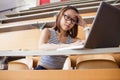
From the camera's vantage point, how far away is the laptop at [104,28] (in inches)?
43.1

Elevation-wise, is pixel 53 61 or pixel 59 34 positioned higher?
pixel 59 34

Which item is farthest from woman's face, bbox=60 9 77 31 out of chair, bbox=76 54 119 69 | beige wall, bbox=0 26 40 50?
beige wall, bbox=0 26 40 50

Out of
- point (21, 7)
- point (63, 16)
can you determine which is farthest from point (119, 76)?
point (21, 7)

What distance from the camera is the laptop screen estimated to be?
110 cm

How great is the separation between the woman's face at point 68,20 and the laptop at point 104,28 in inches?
19.6

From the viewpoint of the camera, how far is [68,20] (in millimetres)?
1674

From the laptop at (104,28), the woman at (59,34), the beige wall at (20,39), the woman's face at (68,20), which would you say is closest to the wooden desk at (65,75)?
the laptop at (104,28)

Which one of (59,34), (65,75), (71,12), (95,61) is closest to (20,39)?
(59,34)

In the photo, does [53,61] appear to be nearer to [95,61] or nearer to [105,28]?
[95,61]

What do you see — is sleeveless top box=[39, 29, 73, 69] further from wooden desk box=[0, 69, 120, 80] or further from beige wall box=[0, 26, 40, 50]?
A: beige wall box=[0, 26, 40, 50]

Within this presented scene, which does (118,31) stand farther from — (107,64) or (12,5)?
(12,5)

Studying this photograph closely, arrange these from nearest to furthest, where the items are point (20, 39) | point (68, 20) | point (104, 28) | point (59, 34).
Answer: point (104, 28)
point (68, 20)
point (59, 34)
point (20, 39)

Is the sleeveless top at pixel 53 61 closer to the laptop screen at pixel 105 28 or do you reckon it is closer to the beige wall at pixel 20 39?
the laptop screen at pixel 105 28

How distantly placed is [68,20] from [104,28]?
54 centimetres
